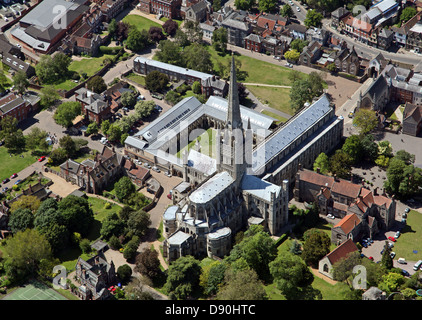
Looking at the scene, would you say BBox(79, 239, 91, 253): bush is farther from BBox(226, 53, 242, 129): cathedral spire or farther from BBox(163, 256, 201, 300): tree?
BBox(226, 53, 242, 129): cathedral spire

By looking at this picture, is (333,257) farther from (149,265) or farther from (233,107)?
(149,265)

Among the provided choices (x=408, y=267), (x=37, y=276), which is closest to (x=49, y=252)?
(x=37, y=276)

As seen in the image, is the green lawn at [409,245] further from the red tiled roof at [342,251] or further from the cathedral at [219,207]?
the cathedral at [219,207]

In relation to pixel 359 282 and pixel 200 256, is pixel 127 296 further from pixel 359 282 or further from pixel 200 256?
pixel 359 282

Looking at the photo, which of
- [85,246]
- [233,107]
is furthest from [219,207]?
[85,246]

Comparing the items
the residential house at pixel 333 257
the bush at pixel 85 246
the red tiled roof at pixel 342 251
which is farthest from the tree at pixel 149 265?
the red tiled roof at pixel 342 251

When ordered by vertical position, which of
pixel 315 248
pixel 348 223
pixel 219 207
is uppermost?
pixel 219 207
